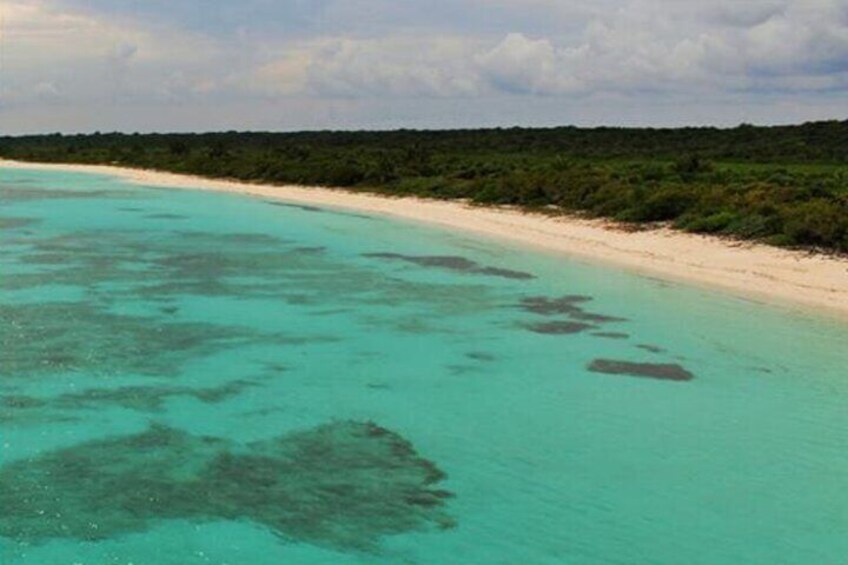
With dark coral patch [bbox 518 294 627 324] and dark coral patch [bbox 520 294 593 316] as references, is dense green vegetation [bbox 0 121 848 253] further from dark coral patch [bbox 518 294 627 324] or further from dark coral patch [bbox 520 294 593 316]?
dark coral patch [bbox 518 294 627 324]

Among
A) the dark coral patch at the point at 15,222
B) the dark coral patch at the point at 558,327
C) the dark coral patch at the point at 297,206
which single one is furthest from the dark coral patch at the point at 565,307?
the dark coral patch at the point at 297,206

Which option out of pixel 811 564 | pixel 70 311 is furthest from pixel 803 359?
pixel 70 311

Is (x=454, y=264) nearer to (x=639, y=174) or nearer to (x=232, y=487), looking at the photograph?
(x=232, y=487)

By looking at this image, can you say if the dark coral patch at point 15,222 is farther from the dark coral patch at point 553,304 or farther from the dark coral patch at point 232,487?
the dark coral patch at point 232,487

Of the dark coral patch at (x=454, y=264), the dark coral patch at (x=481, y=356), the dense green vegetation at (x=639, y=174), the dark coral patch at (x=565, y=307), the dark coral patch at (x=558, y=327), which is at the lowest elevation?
the dark coral patch at (x=481, y=356)

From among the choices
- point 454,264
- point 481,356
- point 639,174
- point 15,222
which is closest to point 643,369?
point 481,356

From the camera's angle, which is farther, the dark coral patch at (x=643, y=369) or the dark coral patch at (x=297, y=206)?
the dark coral patch at (x=297, y=206)
